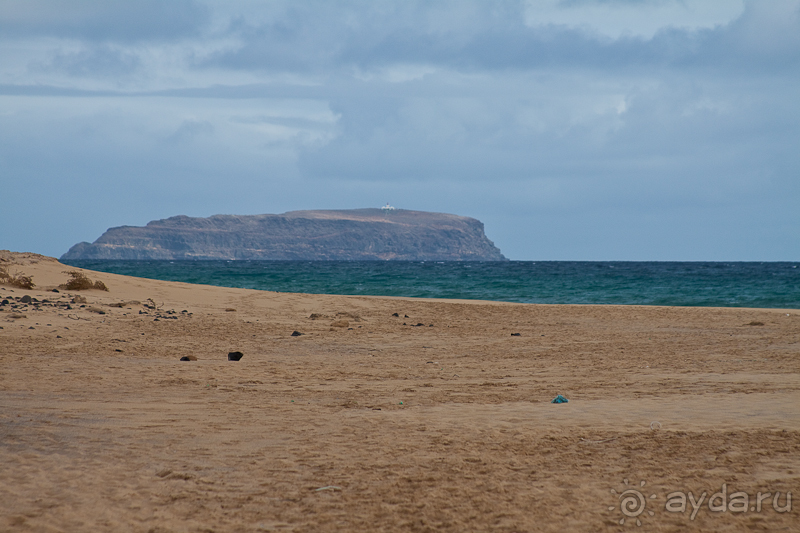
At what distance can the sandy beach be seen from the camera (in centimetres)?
389

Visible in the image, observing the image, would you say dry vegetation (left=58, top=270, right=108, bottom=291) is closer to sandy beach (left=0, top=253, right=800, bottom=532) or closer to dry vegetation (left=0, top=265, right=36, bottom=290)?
dry vegetation (left=0, top=265, right=36, bottom=290)

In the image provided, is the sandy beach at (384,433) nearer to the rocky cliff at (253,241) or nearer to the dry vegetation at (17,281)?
the dry vegetation at (17,281)

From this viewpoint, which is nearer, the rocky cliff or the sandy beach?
the sandy beach

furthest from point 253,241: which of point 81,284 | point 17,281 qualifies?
point 17,281

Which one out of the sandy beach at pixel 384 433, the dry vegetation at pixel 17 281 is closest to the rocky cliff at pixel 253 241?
the dry vegetation at pixel 17 281

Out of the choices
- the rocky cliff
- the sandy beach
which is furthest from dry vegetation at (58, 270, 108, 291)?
the rocky cliff

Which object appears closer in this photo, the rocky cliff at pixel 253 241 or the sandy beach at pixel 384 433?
the sandy beach at pixel 384 433

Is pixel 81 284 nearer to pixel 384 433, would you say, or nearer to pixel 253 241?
pixel 384 433

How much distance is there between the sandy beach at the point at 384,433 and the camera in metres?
3.89

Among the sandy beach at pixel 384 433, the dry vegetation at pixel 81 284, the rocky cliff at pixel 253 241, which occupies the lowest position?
the sandy beach at pixel 384 433

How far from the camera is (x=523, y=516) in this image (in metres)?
3.82

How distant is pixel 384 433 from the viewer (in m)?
5.55

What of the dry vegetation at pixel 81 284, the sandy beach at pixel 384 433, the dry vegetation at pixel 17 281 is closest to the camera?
the sandy beach at pixel 384 433

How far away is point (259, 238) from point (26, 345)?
182 m
